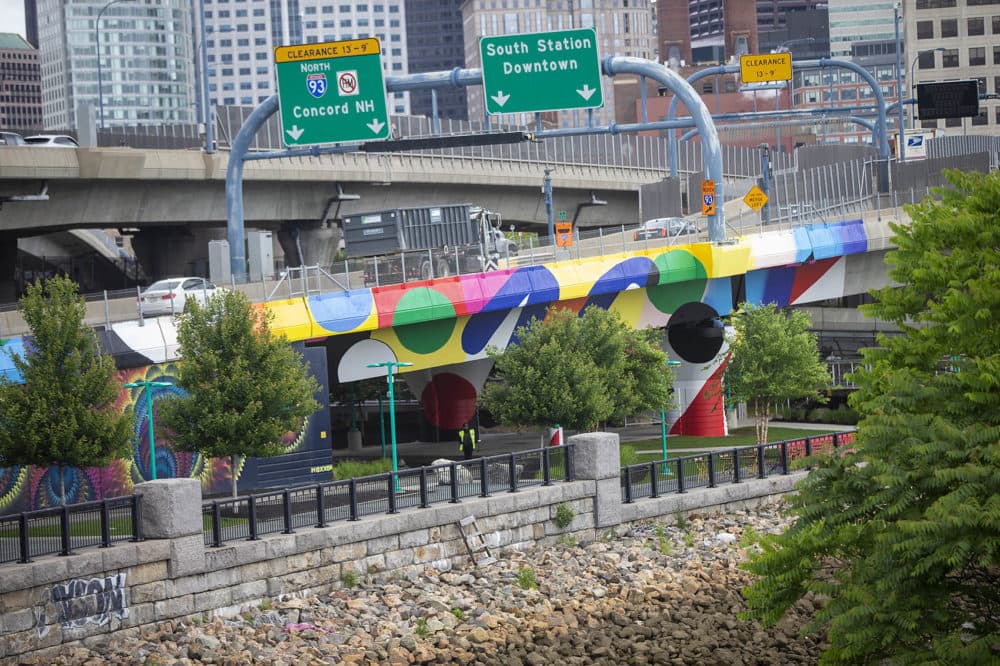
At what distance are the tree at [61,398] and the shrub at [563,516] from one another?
963cm

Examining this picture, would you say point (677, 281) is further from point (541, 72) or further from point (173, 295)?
point (173, 295)

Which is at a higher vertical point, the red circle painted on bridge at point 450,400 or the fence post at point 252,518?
the red circle painted on bridge at point 450,400

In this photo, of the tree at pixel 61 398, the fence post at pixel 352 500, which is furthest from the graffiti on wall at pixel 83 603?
the fence post at pixel 352 500

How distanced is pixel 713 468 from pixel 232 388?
511 inches

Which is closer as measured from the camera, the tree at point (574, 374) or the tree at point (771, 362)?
the tree at point (574, 374)

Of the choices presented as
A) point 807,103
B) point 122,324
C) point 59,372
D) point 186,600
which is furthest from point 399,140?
point 807,103

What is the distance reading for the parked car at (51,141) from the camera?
53.6 metres

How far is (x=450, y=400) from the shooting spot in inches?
1841

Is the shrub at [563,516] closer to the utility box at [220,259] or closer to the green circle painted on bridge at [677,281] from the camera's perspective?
the utility box at [220,259]

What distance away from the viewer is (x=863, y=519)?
18.5 meters

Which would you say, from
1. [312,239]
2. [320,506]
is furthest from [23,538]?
[312,239]

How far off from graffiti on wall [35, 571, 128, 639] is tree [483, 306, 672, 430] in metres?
16.1

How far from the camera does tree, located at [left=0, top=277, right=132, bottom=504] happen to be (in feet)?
92.4

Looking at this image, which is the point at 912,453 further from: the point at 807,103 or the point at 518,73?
the point at 807,103
